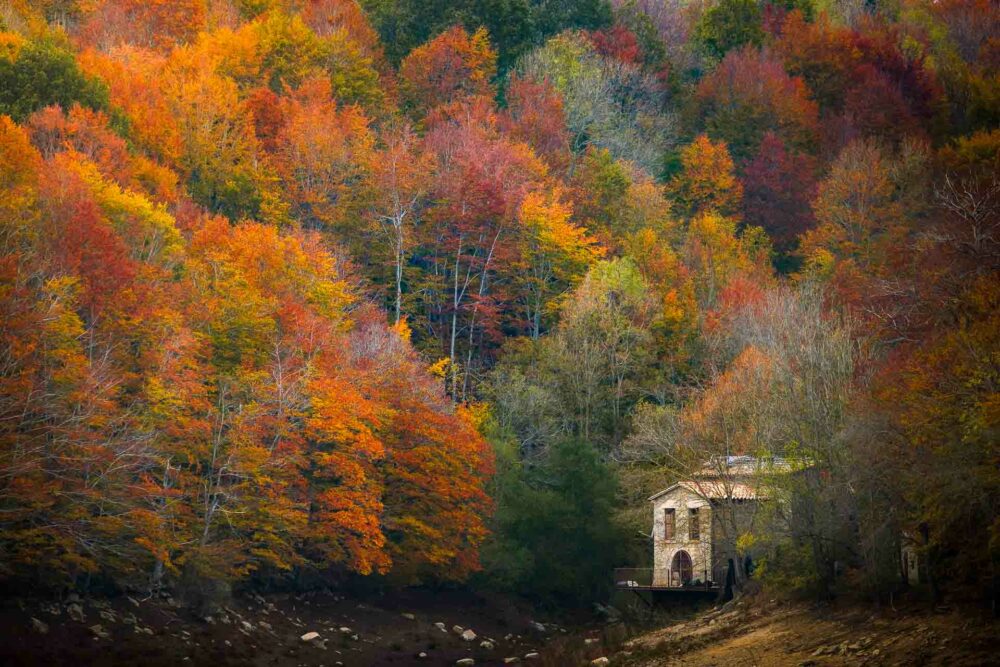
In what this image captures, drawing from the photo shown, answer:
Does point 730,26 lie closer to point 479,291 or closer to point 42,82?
point 479,291

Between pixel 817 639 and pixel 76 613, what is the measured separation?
21722mm

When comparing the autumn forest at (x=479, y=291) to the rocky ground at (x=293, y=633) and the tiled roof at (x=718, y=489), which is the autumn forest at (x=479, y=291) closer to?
the rocky ground at (x=293, y=633)

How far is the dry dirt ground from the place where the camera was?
106 feet

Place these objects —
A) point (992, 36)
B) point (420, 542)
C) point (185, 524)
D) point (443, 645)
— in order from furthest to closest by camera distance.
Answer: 1. point (992, 36)
2. point (420, 542)
3. point (443, 645)
4. point (185, 524)

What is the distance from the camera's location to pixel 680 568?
58.7 m

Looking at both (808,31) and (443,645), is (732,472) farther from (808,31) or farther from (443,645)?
(808,31)

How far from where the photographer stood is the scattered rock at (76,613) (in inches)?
1574

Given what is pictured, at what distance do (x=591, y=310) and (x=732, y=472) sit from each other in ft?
64.2

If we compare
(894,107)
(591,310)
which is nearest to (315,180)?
(591,310)

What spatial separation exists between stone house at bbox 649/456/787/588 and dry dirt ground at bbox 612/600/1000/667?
424 centimetres

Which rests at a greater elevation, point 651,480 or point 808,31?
point 808,31

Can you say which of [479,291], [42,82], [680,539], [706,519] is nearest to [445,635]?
[680,539]

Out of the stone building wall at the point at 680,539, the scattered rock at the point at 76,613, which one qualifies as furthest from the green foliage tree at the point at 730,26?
the scattered rock at the point at 76,613

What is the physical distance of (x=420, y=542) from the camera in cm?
5512
